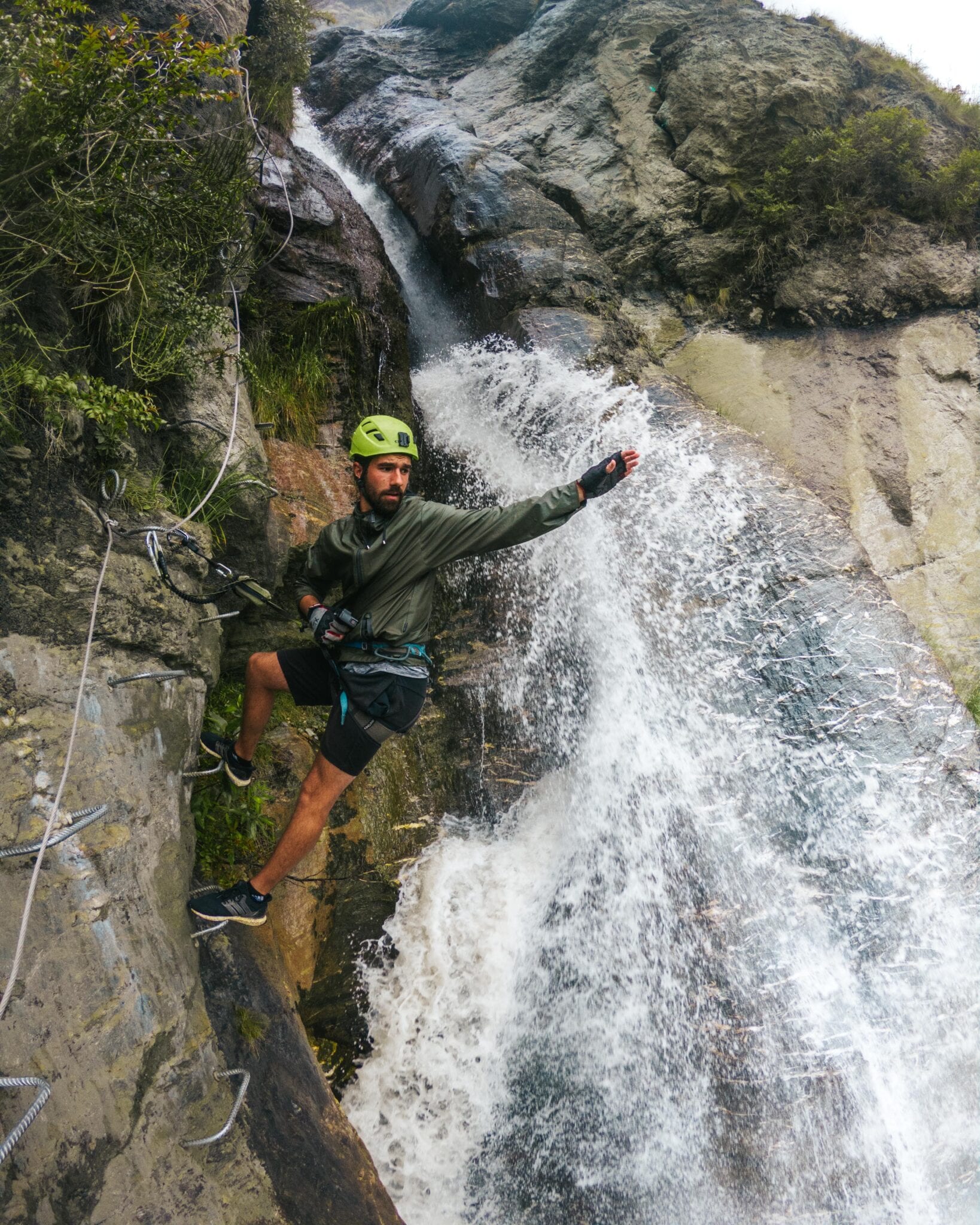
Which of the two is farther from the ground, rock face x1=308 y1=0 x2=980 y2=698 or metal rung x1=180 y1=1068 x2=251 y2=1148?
rock face x1=308 y1=0 x2=980 y2=698

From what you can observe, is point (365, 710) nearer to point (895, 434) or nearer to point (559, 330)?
point (559, 330)

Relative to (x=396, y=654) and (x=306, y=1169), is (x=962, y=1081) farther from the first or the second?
(x=396, y=654)

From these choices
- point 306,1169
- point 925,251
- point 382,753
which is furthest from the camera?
point 925,251

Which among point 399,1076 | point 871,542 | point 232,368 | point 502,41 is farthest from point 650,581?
point 502,41

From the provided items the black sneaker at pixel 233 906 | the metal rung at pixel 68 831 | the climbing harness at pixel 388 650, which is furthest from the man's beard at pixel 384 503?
the black sneaker at pixel 233 906

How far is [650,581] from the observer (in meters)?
5.92

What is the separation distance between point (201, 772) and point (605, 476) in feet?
8.20

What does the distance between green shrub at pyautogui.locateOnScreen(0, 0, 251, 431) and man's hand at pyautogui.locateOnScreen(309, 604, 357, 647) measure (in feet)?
4.46

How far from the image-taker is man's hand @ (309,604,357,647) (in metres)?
3.53

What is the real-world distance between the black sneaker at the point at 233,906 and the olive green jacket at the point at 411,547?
1.20m

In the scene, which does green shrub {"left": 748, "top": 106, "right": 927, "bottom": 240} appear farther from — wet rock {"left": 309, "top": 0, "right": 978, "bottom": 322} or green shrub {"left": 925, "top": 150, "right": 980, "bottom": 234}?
wet rock {"left": 309, "top": 0, "right": 978, "bottom": 322}

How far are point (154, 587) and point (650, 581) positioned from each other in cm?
366

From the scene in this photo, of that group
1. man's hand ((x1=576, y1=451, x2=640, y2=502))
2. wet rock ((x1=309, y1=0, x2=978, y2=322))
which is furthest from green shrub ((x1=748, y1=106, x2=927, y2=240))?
man's hand ((x1=576, y1=451, x2=640, y2=502))

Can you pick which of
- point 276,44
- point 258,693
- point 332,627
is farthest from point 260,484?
point 276,44
